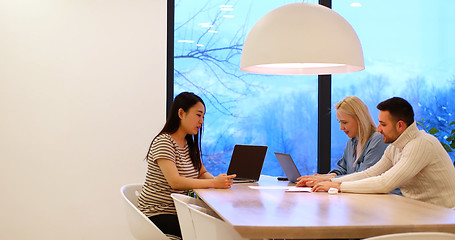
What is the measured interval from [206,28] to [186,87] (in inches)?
24.6

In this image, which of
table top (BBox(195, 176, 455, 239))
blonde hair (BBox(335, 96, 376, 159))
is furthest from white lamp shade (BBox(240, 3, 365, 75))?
blonde hair (BBox(335, 96, 376, 159))

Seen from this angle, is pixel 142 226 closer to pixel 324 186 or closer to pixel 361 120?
pixel 324 186

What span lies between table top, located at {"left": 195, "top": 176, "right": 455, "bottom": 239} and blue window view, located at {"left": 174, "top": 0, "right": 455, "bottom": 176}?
223 centimetres

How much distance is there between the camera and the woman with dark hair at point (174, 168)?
3.50 meters

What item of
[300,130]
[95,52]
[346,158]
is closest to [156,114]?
[95,52]

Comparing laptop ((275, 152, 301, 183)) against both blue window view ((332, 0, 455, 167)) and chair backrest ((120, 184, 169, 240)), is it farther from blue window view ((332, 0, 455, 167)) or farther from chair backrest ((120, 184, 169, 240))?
blue window view ((332, 0, 455, 167))

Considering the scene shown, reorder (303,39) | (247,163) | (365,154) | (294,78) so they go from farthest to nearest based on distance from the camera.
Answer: (294,78) → (247,163) → (365,154) → (303,39)

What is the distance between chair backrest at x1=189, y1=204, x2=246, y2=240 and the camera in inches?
99.7

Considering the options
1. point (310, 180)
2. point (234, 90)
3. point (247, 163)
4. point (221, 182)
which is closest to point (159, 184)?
point (221, 182)

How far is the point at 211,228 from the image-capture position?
2.57 meters

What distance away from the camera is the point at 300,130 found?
18.9 feet

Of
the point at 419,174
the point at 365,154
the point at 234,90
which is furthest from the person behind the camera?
the point at 234,90

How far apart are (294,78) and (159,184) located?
8.34ft

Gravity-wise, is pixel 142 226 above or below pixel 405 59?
below
